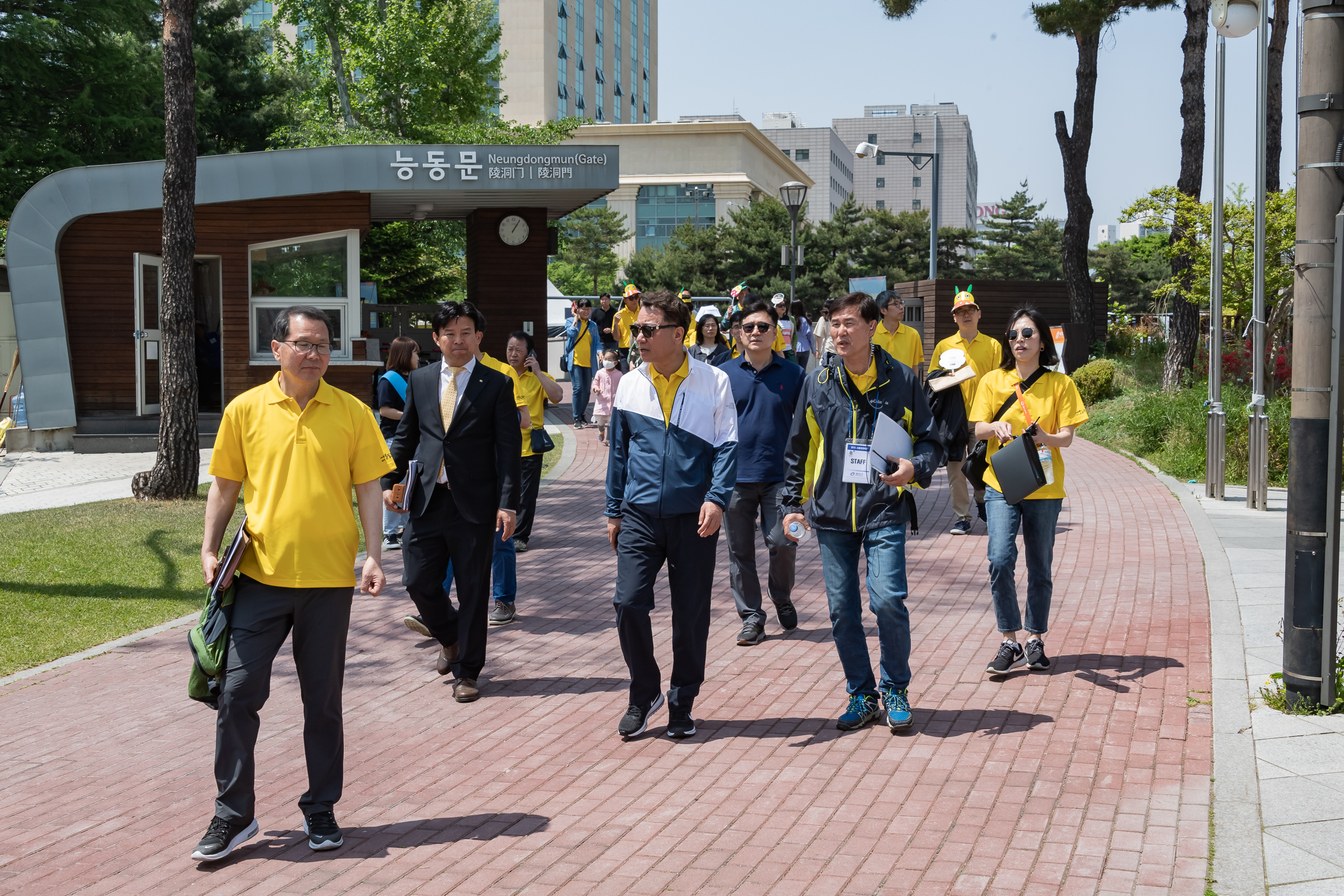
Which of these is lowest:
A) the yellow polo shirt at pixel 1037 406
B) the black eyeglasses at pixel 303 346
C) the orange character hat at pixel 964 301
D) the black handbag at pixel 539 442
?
the black handbag at pixel 539 442

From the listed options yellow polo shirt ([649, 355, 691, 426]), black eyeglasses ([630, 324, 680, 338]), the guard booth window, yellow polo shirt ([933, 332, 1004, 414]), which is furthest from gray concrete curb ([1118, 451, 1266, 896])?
the guard booth window

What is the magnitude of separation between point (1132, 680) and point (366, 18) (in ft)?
110

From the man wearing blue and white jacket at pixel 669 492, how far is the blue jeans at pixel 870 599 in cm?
54

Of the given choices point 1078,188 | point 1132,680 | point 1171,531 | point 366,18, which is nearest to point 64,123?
point 366,18

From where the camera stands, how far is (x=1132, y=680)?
617 centimetres

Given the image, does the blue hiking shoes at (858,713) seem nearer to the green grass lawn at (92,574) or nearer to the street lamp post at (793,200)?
the green grass lawn at (92,574)

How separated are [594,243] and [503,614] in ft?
228

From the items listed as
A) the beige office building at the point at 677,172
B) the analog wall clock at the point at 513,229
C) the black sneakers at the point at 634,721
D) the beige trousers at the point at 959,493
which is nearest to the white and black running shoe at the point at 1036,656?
the black sneakers at the point at 634,721

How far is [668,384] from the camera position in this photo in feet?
17.8

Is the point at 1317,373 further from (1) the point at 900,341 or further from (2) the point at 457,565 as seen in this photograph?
(1) the point at 900,341

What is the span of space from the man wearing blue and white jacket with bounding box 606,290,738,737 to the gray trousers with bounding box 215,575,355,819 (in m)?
1.32

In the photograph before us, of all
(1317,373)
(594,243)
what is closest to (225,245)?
(1317,373)

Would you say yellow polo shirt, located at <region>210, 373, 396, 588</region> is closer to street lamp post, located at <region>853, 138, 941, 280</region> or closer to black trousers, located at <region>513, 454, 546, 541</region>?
black trousers, located at <region>513, 454, 546, 541</region>

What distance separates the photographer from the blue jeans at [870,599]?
17.4ft
